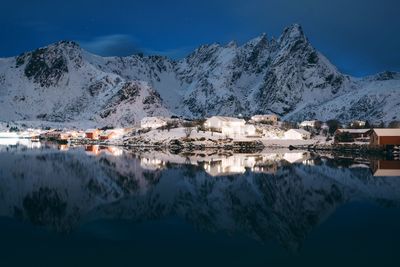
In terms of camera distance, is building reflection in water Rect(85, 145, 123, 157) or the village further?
the village

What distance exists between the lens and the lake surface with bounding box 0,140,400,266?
12844mm

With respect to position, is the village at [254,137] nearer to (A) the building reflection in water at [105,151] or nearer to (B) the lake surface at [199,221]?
(A) the building reflection in water at [105,151]

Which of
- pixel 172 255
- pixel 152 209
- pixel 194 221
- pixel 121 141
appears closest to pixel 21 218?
pixel 152 209

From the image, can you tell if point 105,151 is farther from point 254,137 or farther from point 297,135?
point 297,135

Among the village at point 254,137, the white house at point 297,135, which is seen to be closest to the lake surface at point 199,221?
the village at point 254,137

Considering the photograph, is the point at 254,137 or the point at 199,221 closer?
the point at 199,221

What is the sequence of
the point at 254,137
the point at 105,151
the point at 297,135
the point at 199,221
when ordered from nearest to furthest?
the point at 199,221
the point at 105,151
the point at 297,135
the point at 254,137

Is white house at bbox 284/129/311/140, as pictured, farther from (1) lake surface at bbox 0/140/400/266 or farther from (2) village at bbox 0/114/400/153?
(1) lake surface at bbox 0/140/400/266

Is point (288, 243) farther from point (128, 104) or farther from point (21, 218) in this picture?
point (128, 104)

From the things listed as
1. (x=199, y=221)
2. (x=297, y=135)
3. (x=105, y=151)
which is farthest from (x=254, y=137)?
(x=199, y=221)

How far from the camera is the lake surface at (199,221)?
506 inches

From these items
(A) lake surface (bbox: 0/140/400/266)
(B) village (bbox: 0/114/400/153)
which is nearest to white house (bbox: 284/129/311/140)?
(B) village (bbox: 0/114/400/153)

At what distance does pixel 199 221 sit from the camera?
709 inches

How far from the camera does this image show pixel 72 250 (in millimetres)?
13422
